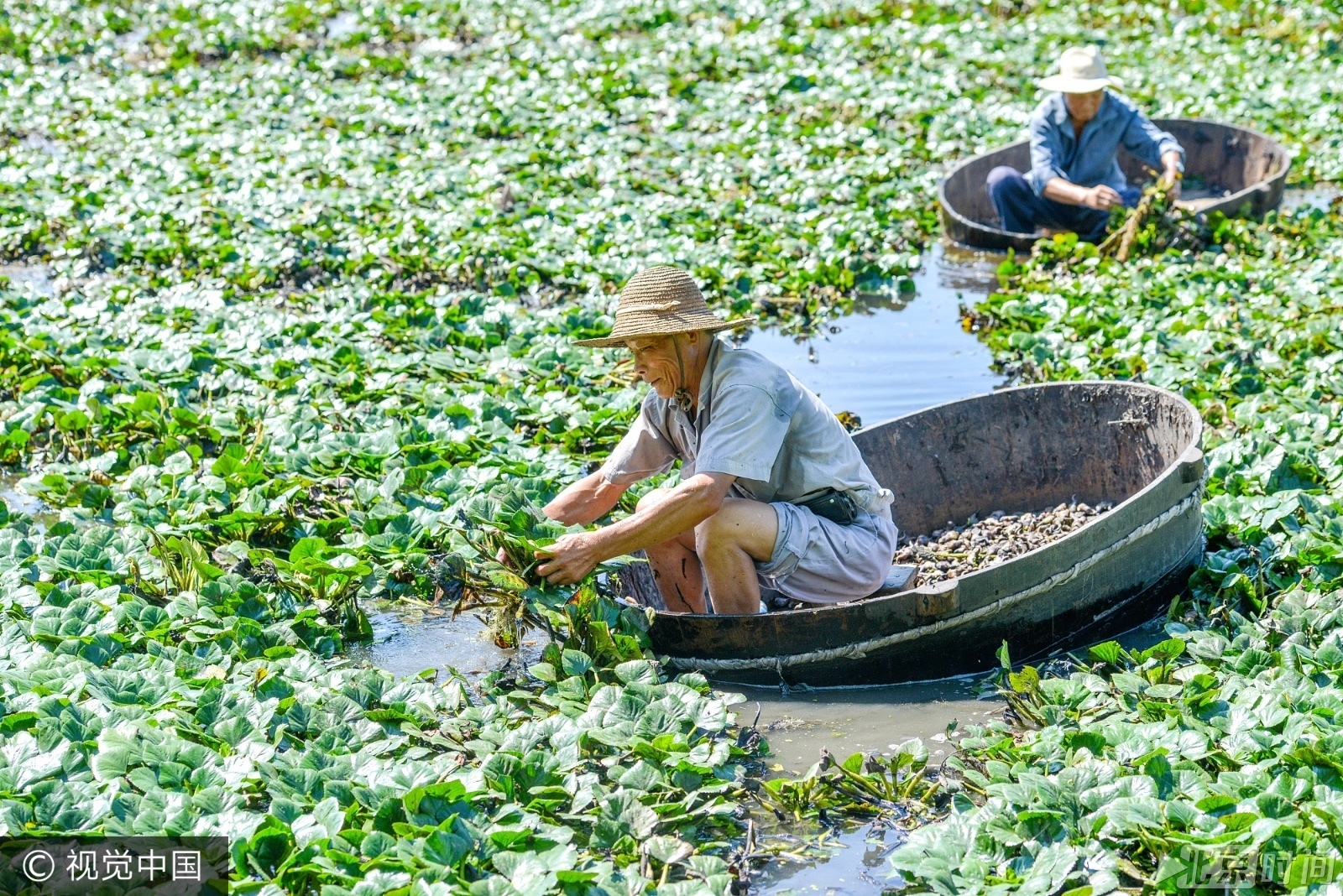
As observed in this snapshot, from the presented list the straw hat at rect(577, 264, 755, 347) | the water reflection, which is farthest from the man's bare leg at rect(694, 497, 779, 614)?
the water reflection

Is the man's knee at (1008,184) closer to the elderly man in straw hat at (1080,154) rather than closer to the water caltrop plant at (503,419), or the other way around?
the elderly man in straw hat at (1080,154)

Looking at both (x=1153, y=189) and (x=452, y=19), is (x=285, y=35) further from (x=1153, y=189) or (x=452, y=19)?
(x=1153, y=189)

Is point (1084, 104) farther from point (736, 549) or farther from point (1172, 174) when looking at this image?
point (736, 549)

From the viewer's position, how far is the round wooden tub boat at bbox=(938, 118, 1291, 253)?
7.42m

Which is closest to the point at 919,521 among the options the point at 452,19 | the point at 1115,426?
the point at 1115,426

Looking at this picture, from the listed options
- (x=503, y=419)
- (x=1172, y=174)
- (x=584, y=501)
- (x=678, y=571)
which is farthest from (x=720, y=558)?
(x=1172, y=174)

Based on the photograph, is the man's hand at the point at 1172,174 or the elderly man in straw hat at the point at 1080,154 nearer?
the man's hand at the point at 1172,174

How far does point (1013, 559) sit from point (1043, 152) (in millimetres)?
4209

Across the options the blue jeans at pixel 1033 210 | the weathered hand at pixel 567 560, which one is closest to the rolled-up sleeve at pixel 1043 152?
the blue jeans at pixel 1033 210

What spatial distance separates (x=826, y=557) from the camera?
371cm

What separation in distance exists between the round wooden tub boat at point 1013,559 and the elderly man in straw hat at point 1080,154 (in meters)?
2.85

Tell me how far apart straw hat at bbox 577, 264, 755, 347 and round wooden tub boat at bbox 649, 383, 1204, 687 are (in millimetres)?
731

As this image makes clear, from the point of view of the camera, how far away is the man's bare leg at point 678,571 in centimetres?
382

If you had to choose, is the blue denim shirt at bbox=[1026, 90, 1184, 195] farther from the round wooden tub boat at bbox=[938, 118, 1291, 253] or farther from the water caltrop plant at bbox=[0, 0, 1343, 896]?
the water caltrop plant at bbox=[0, 0, 1343, 896]
